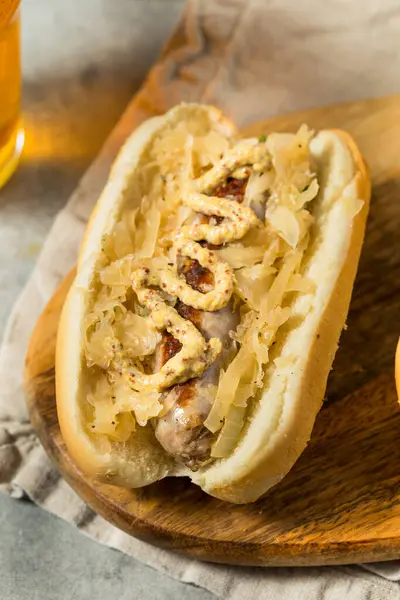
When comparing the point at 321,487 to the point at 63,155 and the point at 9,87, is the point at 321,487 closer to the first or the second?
the point at 9,87

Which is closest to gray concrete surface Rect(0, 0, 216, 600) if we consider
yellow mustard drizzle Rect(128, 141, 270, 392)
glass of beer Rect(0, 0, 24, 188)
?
glass of beer Rect(0, 0, 24, 188)

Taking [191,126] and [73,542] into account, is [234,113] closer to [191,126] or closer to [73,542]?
[191,126]

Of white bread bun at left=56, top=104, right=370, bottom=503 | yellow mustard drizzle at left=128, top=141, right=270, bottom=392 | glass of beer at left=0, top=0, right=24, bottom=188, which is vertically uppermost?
glass of beer at left=0, top=0, right=24, bottom=188

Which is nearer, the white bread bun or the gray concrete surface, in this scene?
the white bread bun

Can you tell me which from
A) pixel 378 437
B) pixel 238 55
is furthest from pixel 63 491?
pixel 238 55

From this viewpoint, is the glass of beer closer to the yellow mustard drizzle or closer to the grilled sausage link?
the yellow mustard drizzle
